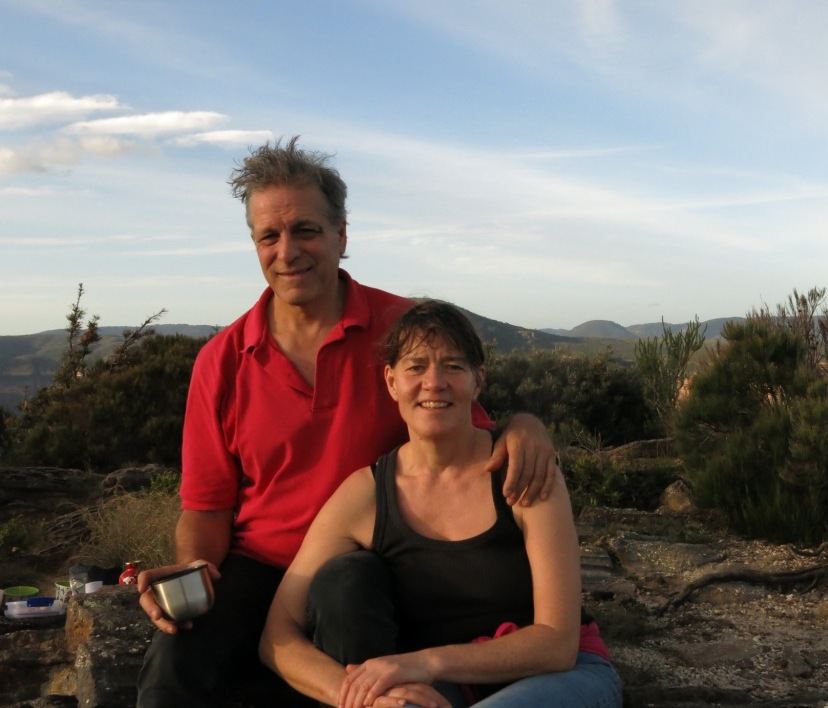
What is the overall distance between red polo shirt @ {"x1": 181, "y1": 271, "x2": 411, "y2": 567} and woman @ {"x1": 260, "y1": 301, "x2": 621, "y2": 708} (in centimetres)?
27

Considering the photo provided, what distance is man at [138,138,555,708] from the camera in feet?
A: 10.8

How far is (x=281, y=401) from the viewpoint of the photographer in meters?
3.36

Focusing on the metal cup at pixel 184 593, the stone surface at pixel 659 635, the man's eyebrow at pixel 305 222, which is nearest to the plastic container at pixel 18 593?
the stone surface at pixel 659 635

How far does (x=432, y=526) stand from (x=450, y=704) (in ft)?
1.72

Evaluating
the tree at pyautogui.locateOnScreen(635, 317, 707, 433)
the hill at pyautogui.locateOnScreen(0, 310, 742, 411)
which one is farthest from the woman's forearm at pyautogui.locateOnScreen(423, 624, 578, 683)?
the hill at pyautogui.locateOnScreen(0, 310, 742, 411)

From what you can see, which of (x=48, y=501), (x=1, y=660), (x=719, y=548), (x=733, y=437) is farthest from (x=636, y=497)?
(x=1, y=660)

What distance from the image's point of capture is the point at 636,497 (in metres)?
7.84

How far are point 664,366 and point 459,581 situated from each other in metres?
9.65

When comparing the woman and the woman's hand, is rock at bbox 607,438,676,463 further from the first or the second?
the woman's hand

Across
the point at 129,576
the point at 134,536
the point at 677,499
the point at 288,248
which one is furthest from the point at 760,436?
the point at 288,248

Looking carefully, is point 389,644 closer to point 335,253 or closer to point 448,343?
point 448,343

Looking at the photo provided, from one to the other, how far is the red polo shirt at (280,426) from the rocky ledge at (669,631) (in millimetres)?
674

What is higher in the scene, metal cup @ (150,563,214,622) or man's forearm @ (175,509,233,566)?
man's forearm @ (175,509,233,566)

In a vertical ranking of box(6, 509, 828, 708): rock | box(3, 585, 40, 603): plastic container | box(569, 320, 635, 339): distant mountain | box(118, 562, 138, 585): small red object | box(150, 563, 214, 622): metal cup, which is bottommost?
box(3, 585, 40, 603): plastic container
